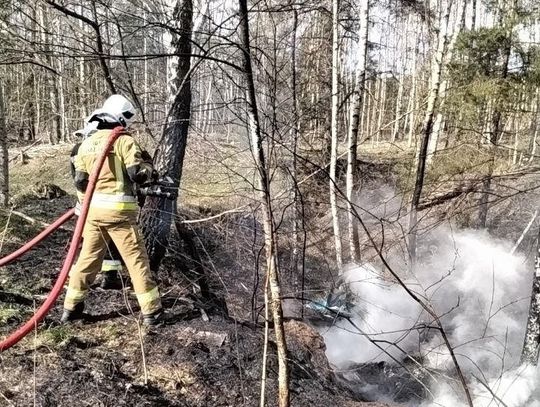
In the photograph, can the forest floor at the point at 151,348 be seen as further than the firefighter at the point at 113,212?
No

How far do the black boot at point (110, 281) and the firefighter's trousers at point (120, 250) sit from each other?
2.42 ft

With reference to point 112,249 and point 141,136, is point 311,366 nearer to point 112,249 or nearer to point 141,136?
point 112,249

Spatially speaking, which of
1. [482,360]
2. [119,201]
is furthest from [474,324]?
[119,201]

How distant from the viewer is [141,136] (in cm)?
564

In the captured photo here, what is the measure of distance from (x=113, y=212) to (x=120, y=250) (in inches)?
12.8

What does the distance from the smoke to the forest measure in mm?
51

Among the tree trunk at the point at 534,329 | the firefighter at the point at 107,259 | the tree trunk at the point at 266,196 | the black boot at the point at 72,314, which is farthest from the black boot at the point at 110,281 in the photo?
the tree trunk at the point at 534,329

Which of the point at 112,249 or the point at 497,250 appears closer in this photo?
the point at 112,249

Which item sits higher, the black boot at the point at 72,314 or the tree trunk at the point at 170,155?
the tree trunk at the point at 170,155

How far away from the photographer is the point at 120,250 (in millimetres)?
3957

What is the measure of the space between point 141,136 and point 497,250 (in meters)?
10.7

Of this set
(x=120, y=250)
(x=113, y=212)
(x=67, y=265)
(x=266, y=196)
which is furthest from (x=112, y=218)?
(x=266, y=196)

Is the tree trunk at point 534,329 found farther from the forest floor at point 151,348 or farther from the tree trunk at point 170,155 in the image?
the tree trunk at point 170,155

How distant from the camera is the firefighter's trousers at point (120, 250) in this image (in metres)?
3.91
